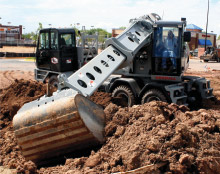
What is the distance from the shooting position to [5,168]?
6.32 meters

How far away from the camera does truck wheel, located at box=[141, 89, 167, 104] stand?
9.45 m

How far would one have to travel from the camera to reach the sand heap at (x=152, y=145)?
494 cm

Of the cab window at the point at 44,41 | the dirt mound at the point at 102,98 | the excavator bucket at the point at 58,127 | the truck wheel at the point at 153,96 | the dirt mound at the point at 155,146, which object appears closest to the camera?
the dirt mound at the point at 155,146

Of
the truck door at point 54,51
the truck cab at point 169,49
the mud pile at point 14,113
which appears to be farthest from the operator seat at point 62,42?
the truck cab at point 169,49

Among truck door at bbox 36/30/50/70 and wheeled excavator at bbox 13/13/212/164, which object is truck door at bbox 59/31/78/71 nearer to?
truck door at bbox 36/30/50/70

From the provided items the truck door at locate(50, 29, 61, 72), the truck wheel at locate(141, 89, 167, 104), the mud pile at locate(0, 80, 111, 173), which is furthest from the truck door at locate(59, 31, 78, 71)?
the truck wheel at locate(141, 89, 167, 104)

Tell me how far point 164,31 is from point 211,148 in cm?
530

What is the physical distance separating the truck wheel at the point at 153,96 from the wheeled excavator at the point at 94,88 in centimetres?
16

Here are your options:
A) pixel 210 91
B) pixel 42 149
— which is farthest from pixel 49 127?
pixel 210 91

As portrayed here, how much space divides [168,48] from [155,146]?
532 centimetres

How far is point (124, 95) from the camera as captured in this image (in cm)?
1027

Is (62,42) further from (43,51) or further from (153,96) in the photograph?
(153,96)

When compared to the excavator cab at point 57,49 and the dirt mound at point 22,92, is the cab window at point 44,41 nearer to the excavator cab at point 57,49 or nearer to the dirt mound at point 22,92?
the excavator cab at point 57,49

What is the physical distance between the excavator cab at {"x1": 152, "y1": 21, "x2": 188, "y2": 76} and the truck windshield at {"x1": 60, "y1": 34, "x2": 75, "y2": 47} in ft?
14.5
